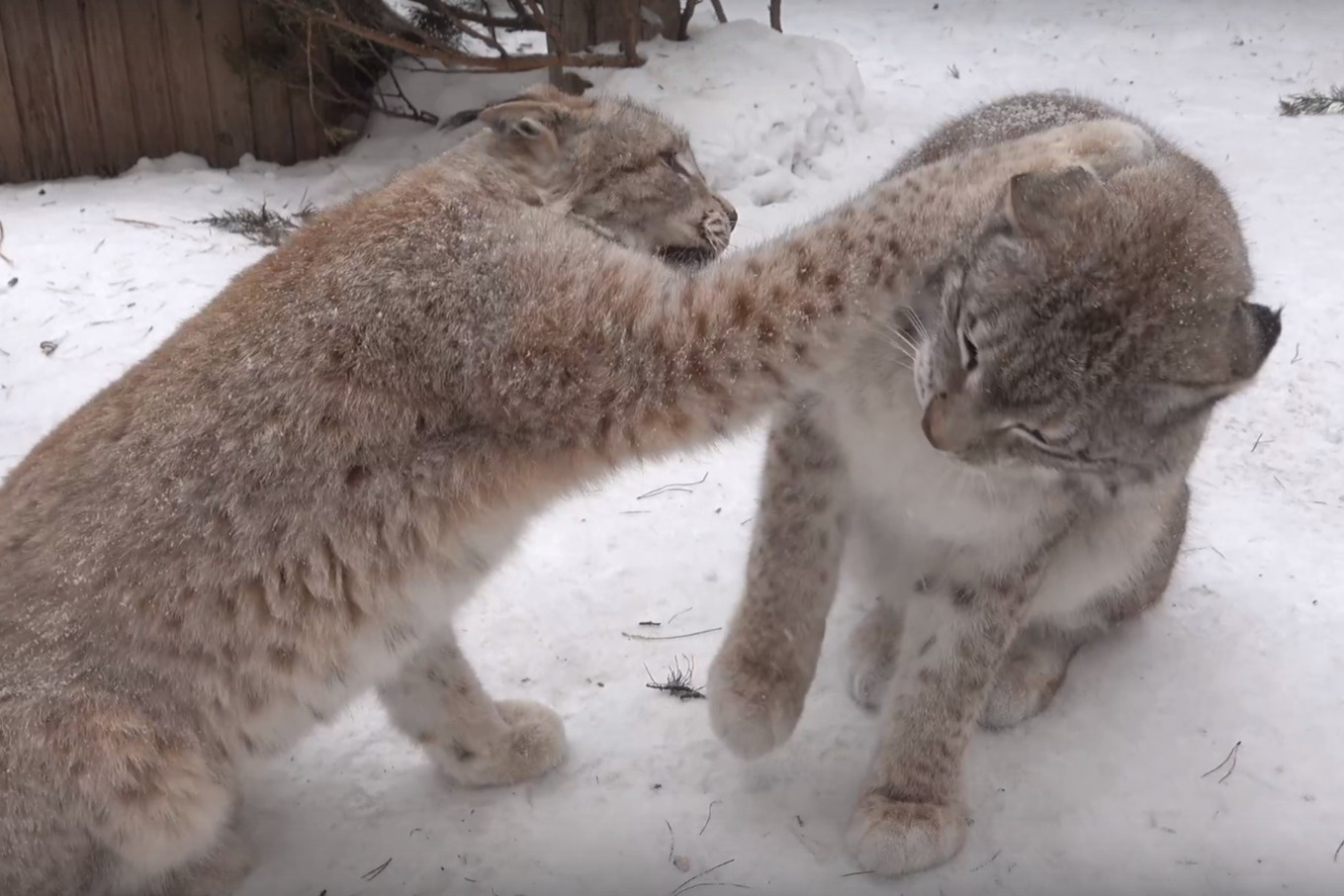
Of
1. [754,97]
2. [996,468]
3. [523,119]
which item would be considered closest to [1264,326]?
[996,468]

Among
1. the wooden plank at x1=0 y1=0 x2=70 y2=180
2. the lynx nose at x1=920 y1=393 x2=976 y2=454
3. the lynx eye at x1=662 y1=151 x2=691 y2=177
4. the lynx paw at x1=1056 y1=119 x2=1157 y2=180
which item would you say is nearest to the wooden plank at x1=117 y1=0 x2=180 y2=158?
the wooden plank at x1=0 y1=0 x2=70 y2=180

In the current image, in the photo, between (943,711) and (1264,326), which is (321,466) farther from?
(1264,326)

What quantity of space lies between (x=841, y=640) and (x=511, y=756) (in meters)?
1.19

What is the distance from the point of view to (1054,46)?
230 inches

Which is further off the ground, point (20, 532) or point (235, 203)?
point (20, 532)

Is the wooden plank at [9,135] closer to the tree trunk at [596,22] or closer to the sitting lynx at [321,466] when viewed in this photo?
the tree trunk at [596,22]

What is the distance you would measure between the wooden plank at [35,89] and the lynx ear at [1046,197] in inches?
247

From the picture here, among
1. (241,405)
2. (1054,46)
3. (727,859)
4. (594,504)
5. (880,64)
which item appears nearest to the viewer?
(241,405)

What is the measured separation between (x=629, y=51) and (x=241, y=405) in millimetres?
5022

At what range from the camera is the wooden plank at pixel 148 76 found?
21.6 feet

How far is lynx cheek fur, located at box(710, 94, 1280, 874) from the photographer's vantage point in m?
2.28

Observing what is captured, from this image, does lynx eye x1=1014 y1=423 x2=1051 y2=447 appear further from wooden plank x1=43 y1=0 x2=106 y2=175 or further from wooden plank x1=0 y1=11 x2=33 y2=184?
wooden plank x1=0 y1=11 x2=33 y2=184

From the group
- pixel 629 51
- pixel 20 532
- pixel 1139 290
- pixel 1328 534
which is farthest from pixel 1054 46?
pixel 20 532

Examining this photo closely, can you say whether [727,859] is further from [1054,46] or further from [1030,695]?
[1054,46]
